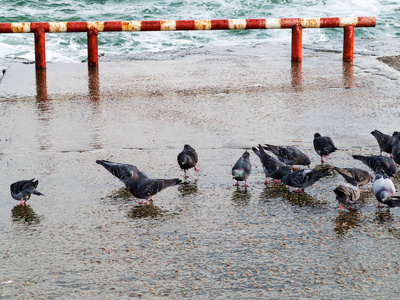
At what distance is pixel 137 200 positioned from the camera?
4.77 m

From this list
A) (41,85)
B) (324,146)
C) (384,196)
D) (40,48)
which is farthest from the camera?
(40,48)

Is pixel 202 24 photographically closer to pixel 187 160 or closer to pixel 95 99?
pixel 95 99

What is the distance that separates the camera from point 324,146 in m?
5.47

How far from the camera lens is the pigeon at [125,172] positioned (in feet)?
15.9

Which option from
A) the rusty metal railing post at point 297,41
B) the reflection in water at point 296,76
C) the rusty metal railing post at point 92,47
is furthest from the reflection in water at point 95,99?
the rusty metal railing post at point 297,41

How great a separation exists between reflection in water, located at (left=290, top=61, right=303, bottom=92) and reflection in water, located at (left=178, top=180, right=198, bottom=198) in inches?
161

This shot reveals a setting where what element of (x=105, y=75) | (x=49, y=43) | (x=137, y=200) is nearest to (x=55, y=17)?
(x=49, y=43)

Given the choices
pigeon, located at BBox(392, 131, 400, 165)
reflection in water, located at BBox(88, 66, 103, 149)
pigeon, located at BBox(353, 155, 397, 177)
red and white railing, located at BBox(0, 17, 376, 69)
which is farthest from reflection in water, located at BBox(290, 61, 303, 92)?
pigeon, located at BBox(353, 155, 397, 177)

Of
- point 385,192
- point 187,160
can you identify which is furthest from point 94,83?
point 385,192

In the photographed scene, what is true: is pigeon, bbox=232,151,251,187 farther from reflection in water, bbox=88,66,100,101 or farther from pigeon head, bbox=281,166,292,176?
reflection in water, bbox=88,66,100,101

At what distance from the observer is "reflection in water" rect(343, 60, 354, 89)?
9.06 metres

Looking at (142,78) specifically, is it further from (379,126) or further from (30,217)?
(30,217)

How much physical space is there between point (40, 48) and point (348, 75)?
5.27m

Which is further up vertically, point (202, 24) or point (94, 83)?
point (202, 24)
